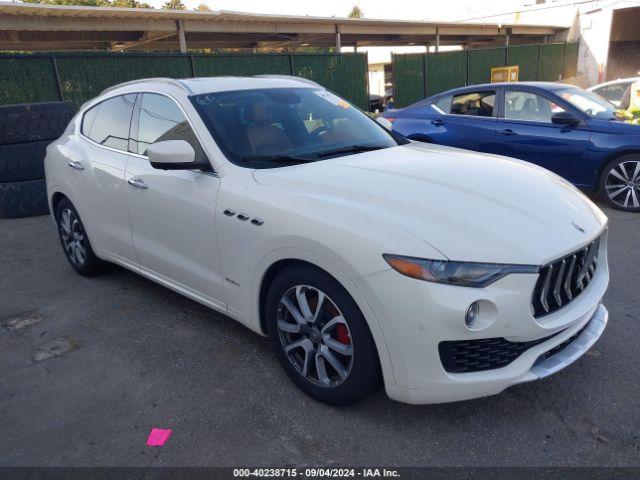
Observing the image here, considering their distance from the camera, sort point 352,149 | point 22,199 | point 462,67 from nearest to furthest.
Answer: point 352,149 → point 22,199 → point 462,67

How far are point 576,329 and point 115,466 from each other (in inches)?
91.1

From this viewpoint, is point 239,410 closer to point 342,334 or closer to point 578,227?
point 342,334

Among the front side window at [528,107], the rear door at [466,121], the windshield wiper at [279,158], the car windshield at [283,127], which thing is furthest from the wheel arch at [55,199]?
the front side window at [528,107]

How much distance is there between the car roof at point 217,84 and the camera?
370 centimetres

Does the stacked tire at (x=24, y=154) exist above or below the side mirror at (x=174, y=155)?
below

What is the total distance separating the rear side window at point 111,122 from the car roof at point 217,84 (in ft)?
0.46

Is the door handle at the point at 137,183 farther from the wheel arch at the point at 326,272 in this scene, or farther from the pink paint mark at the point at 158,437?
the pink paint mark at the point at 158,437

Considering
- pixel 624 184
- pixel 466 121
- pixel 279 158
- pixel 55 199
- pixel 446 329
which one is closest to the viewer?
pixel 446 329

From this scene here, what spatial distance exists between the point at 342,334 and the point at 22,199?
6.40 meters

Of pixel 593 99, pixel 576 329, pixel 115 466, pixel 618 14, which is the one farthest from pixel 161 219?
pixel 618 14

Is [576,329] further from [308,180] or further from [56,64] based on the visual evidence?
[56,64]

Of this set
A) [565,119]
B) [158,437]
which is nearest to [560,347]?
[158,437]

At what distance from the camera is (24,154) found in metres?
7.38

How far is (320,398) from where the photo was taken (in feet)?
9.30
